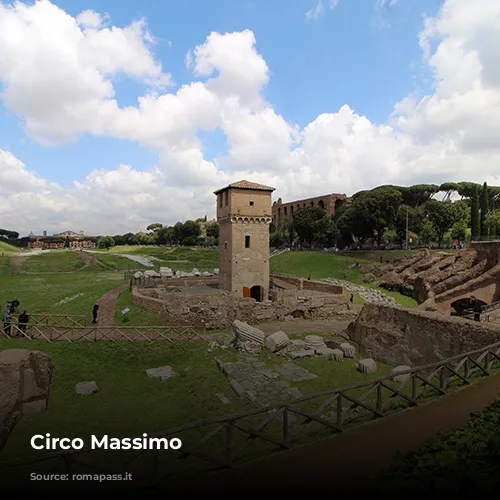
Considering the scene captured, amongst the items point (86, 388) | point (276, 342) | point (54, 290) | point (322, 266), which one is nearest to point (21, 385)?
point (86, 388)

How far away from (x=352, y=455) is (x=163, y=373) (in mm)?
9803

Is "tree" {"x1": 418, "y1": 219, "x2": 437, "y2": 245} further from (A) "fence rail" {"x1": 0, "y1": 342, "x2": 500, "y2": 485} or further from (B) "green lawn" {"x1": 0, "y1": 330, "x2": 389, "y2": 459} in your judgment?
(A) "fence rail" {"x1": 0, "y1": 342, "x2": 500, "y2": 485}

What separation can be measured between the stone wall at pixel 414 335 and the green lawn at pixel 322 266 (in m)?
15.0

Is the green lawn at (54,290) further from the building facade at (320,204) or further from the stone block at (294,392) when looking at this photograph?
the building facade at (320,204)

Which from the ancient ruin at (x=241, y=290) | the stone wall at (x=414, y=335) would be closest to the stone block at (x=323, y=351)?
the stone wall at (x=414, y=335)

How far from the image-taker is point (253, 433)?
6.24 m

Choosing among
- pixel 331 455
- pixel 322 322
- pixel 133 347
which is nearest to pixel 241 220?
pixel 322 322

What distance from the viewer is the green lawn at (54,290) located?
28141 millimetres

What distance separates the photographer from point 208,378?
14188 millimetres

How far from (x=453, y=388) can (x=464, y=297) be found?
2034 centimetres

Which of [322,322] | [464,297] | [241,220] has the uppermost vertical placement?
[241,220]

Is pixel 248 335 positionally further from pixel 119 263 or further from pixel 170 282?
pixel 119 263

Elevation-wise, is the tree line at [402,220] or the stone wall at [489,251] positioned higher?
the tree line at [402,220]

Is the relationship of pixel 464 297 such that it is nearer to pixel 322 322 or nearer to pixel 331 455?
pixel 322 322
